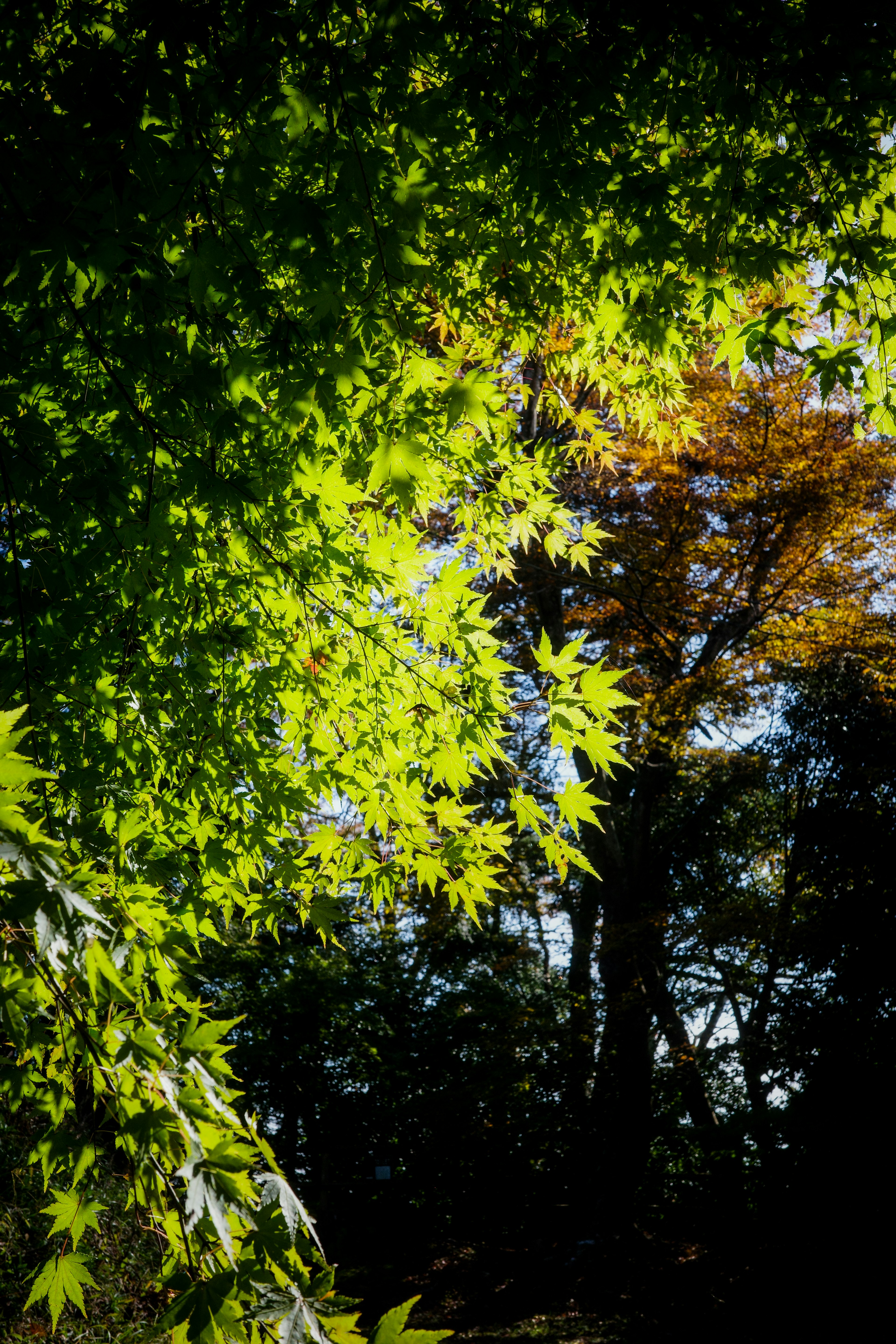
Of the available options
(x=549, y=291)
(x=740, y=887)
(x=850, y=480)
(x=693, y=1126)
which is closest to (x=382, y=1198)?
(x=693, y=1126)

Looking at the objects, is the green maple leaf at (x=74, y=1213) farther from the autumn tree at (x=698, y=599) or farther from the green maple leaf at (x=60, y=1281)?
the autumn tree at (x=698, y=599)

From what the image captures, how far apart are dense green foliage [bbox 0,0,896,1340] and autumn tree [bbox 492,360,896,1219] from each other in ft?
19.1

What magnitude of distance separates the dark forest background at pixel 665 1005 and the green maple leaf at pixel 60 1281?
13.7 ft

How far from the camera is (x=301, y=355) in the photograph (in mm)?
2080

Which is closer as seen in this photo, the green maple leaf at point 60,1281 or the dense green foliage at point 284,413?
the dense green foliage at point 284,413

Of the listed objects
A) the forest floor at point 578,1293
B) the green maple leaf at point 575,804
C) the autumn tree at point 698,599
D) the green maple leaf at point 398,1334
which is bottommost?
the forest floor at point 578,1293

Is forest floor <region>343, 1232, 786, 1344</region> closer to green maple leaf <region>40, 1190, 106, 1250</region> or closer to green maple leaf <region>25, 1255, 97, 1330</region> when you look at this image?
green maple leaf <region>25, 1255, 97, 1330</region>

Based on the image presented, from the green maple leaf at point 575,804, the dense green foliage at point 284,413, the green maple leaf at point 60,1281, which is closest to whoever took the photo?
the dense green foliage at point 284,413

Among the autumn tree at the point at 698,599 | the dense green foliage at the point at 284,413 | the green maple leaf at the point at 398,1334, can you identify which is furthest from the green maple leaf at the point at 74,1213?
the autumn tree at the point at 698,599

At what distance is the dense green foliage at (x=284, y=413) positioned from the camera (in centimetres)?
131

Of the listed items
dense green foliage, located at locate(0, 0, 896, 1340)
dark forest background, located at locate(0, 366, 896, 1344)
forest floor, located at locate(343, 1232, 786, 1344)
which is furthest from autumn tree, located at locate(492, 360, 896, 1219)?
dense green foliage, located at locate(0, 0, 896, 1340)

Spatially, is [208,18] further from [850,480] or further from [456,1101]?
[456,1101]

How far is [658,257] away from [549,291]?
3.19 feet

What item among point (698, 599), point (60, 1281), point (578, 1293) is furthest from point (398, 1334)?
point (698, 599)
